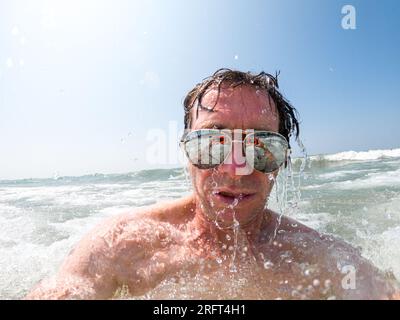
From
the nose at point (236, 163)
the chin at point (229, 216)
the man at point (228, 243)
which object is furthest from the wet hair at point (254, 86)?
the chin at point (229, 216)

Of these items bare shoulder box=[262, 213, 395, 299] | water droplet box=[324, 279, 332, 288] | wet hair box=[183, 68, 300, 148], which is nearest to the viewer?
bare shoulder box=[262, 213, 395, 299]

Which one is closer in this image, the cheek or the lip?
the lip

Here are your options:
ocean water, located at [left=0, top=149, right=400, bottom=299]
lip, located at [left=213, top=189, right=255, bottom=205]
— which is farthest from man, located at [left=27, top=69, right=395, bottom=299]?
ocean water, located at [left=0, top=149, right=400, bottom=299]

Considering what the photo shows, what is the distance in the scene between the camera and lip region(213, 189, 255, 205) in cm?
246

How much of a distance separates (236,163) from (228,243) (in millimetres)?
670

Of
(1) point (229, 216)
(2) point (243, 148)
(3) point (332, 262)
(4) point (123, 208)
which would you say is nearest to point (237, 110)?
(2) point (243, 148)

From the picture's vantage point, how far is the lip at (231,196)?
8.07 feet

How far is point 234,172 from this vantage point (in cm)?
247

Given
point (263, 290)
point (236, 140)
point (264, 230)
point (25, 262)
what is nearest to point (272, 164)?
point (236, 140)

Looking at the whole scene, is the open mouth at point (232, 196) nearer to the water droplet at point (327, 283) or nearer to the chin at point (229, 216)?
the chin at point (229, 216)

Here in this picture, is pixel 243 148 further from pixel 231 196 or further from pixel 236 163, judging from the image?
pixel 231 196

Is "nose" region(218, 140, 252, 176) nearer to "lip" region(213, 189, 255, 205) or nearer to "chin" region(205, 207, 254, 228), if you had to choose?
"lip" region(213, 189, 255, 205)
